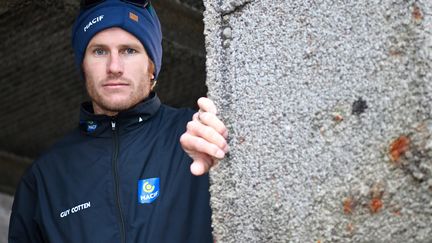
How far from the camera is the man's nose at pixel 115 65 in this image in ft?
9.58

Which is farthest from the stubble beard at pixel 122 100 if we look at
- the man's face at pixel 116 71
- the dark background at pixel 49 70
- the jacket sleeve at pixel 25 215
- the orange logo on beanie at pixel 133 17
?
the dark background at pixel 49 70

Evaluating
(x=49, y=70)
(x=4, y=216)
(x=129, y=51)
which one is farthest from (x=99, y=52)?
(x=4, y=216)

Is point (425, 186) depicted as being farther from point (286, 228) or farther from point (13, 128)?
point (13, 128)

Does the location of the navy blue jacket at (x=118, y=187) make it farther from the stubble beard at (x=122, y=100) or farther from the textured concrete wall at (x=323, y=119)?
the textured concrete wall at (x=323, y=119)

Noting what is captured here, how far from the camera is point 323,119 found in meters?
1.57

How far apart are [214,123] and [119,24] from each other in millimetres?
1451

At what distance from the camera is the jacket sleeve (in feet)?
9.30

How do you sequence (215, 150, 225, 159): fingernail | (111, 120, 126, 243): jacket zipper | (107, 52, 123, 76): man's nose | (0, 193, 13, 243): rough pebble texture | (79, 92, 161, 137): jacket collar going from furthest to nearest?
(0, 193, 13, 243): rough pebble texture
(107, 52, 123, 76): man's nose
(79, 92, 161, 137): jacket collar
(111, 120, 126, 243): jacket zipper
(215, 150, 225, 159): fingernail

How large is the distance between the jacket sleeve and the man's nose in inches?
20.0

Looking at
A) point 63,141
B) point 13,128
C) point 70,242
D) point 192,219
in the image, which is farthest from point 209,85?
point 13,128

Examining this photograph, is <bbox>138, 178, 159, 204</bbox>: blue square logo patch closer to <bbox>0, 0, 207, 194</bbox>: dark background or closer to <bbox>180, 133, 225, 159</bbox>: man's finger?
<bbox>180, 133, 225, 159</bbox>: man's finger

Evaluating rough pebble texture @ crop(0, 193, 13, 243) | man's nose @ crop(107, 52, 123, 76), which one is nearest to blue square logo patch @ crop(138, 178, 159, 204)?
man's nose @ crop(107, 52, 123, 76)

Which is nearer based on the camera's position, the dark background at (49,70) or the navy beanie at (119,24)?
the navy beanie at (119,24)

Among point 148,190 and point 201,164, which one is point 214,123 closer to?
point 201,164
